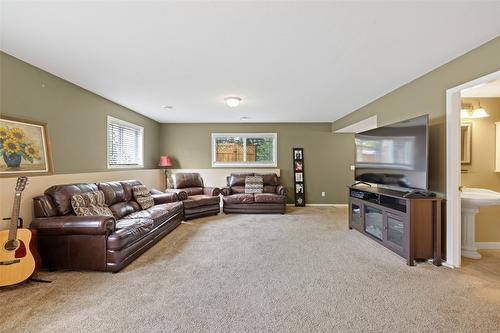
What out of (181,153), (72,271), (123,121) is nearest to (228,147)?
(181,153)

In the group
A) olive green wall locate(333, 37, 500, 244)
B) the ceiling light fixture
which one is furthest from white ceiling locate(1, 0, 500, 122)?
the ceiling light fixture

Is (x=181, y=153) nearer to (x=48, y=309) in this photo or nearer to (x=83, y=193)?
(x=83, y=193)

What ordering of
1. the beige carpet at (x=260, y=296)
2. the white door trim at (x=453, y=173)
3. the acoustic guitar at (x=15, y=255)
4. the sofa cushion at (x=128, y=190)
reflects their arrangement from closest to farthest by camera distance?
the beige carpet at (x=260, y=296) → the acoustic guitar at (x=15, y=255) → the white door trim at (x=453, y=173) → the sofa cushion at (x=128, y=190)

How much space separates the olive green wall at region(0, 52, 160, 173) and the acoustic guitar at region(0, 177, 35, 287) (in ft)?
3.71

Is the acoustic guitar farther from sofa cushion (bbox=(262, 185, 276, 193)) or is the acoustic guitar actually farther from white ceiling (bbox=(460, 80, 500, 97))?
white ceiling (bbox=(460, 80, 500, 97))

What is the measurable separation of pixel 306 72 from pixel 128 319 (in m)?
3.26

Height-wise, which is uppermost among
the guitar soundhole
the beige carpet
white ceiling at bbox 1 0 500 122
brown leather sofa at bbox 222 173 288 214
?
white ceiling at bbox 1 0 500 122

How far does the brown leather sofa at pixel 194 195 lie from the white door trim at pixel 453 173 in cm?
435

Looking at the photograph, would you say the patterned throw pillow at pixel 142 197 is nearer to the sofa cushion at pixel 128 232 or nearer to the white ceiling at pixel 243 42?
the sofa cushion at pixel 128 232

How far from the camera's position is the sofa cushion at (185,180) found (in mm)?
6111

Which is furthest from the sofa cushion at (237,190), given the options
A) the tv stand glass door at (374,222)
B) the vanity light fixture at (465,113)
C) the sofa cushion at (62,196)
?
the vanity light fixture at (465,113)

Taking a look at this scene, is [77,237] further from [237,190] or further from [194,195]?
[237,190]

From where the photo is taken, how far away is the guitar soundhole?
2316 mm

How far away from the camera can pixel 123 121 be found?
5.09m
